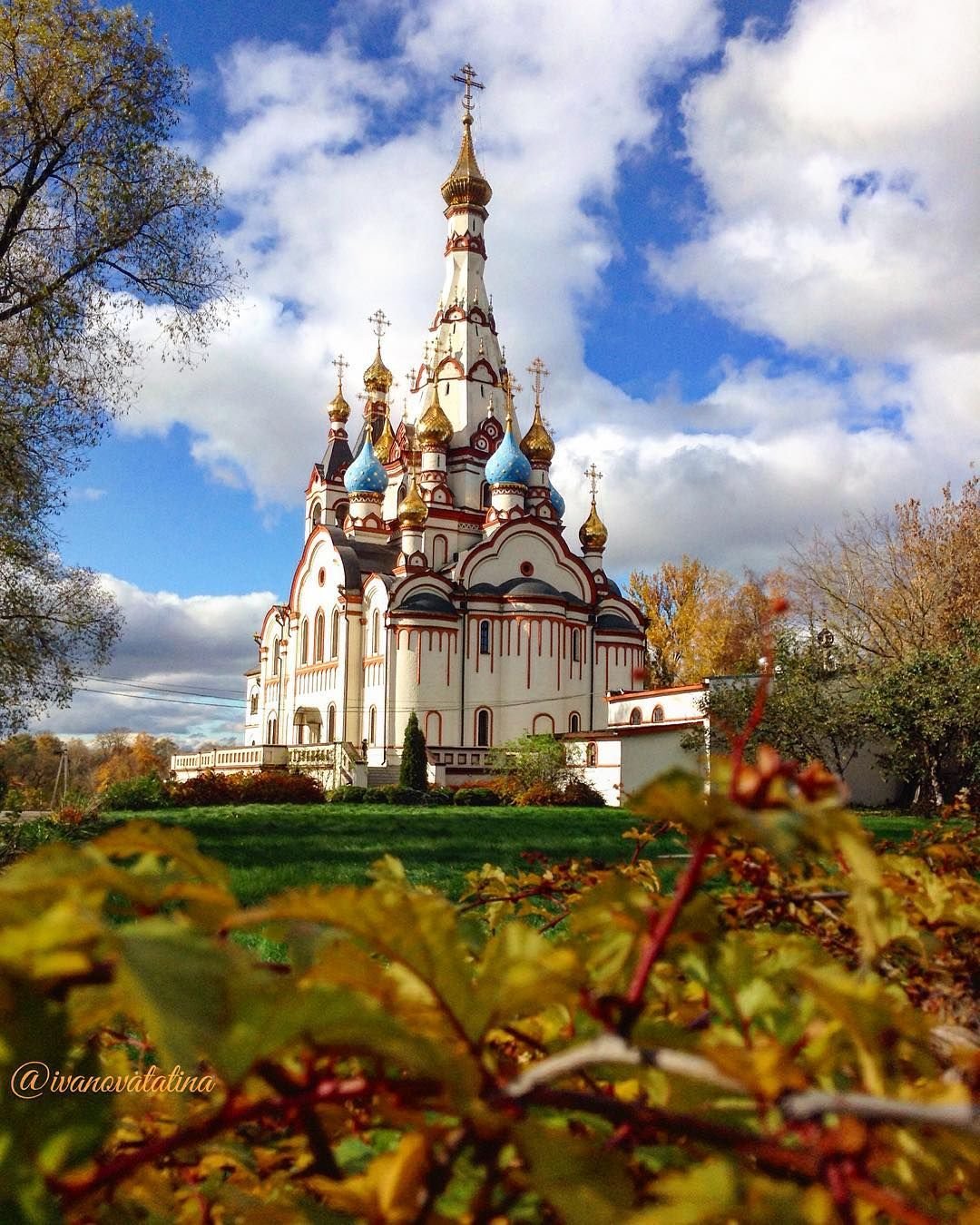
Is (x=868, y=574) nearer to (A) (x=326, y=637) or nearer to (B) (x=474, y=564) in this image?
(B) (x=474, y=564)

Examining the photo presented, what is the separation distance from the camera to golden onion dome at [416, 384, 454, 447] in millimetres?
30594

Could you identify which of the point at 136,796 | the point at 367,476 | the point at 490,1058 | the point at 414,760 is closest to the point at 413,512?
the point at 367,476

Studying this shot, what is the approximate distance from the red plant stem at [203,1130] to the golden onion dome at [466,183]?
35201 millimetres

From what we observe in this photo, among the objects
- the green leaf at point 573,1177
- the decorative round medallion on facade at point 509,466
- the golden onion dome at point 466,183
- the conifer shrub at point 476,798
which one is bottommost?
the conifer shrub at point 476,798

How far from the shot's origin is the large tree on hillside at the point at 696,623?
1428 inches

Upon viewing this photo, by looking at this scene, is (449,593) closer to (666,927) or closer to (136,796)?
(136,796)

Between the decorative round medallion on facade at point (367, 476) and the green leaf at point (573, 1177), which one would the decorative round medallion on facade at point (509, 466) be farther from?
the green leaf at point (573, 1177)

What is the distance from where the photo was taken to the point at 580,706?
91.6 feet

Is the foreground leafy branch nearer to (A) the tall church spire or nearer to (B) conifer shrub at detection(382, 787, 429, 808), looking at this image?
(B) conifer shrub at detection(382, 787, 429, 808)

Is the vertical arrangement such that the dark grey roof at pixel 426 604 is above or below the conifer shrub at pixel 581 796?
above

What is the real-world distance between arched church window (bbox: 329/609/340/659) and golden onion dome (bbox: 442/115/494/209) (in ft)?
49.8

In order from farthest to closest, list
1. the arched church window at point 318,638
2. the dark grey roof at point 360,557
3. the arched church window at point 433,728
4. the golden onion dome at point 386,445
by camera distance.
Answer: the golden onion dome at point 386,445 < the arched church window at point 318,638 < the dark grey roof at point 360,557 < the arched church window at point 433,728

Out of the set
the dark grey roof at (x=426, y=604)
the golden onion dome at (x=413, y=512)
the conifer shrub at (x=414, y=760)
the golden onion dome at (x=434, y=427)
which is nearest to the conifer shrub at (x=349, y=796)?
the conifer shrub at (x=414, y=760)

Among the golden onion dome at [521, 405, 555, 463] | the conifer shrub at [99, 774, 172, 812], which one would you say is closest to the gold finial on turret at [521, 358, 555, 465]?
the golden onion dome at [521, 405, 555, 463]
